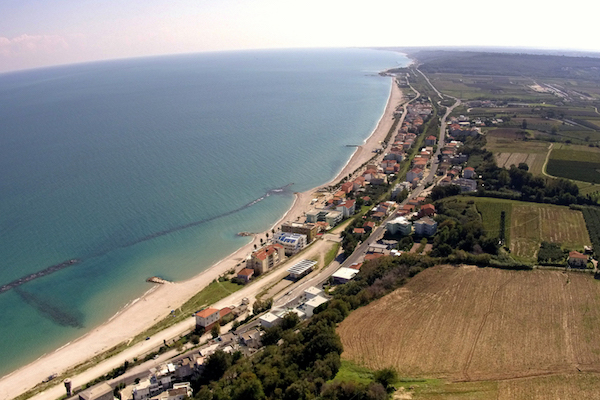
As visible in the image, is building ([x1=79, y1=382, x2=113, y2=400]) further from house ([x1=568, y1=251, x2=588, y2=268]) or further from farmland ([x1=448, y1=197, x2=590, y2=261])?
house ([x1=568, y1=251, x2=588, y2=268])

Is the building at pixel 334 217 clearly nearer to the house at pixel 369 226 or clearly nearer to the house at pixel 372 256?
the house at pixel 369 226

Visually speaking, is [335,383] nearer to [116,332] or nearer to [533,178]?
[116,332]

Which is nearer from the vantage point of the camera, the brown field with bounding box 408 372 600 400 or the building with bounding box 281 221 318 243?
the brown field with bounding box 408 372 600 400

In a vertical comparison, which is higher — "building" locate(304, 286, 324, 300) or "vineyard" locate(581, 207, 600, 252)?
"vineyard" locate(581, 207, 600, 252)

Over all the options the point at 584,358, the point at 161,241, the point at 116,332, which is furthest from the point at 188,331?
the point at 584,358

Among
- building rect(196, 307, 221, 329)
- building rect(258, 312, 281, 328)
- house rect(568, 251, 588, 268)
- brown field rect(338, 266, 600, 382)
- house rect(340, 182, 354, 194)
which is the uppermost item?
house rect(340, 182, 354, 194)

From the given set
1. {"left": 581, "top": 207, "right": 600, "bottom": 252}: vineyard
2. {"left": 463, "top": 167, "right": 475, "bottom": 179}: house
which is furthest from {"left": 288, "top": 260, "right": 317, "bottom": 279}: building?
{"left": 463, "top": 167, "right": 475, "bottom": 179}: house

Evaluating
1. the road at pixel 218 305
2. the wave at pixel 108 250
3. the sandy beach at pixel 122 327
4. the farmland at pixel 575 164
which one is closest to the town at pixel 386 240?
the road at pixel 218 305
